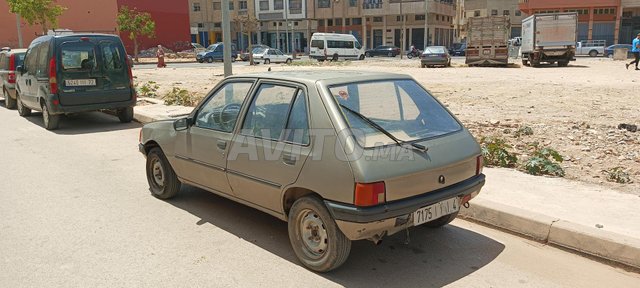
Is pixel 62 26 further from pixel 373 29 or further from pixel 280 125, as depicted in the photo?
pixel 280 125

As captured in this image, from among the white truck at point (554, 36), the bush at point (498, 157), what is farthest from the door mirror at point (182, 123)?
the white truck at point (554, 36)

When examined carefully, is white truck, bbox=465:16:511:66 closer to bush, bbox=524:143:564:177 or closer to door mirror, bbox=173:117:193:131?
bush, bbox=524:143:564:177

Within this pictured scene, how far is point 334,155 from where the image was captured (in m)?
3.54

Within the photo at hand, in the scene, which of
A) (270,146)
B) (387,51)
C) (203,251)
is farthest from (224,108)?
(387,51)

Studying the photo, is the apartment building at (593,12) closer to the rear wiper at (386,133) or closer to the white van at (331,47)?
the white van at (331,47)

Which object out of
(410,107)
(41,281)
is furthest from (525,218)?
(41,281)

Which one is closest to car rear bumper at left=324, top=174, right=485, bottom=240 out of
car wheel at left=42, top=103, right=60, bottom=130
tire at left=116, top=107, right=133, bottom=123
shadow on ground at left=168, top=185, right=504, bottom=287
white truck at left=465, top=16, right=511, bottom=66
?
shadow on ground at left=168, top=185, right=504, bottom=287

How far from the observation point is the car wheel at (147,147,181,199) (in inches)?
217

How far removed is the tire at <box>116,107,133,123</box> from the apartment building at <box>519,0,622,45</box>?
55827 mm

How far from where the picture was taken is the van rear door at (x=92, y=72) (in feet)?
33.0

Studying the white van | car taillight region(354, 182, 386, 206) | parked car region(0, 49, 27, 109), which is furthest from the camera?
the white van

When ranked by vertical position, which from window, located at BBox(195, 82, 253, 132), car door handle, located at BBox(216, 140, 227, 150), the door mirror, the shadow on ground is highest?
window, located at BBox(195, 82, 253, 132)

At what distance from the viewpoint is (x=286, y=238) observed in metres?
4.55

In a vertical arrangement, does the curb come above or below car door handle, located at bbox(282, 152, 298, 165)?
below
